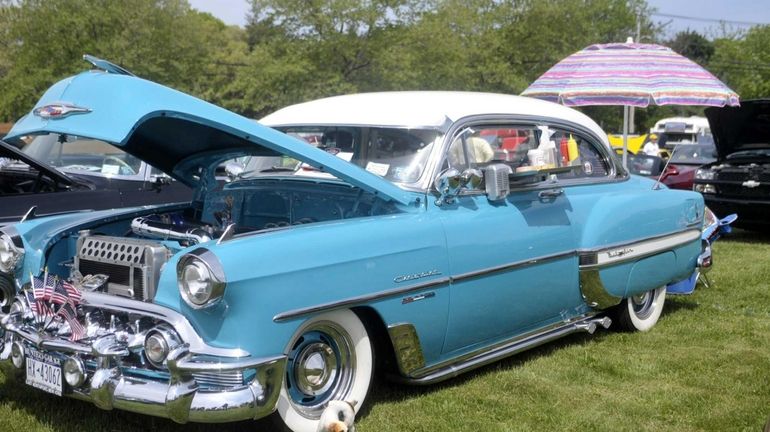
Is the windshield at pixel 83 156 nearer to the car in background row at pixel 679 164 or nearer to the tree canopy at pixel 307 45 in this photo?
the car in background row at pixel 679 164

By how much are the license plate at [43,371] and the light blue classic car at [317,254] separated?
0.01 m

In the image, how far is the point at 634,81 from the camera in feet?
29.7

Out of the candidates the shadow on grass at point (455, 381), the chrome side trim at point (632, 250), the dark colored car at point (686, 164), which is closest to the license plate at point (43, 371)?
the shadow on grass at point (455, 381)

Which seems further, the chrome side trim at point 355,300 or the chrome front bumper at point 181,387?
the chrome side trim at point 355,300

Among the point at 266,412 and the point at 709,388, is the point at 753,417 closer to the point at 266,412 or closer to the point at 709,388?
the point at 709,388

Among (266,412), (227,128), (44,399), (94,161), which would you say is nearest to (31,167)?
(94,161)

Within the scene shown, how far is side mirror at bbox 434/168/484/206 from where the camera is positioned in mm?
4391


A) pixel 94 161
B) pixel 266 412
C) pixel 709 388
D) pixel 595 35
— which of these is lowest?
pixel 709 388

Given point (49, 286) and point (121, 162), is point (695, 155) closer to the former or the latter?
point (121, 162)

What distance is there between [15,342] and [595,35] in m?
33.2

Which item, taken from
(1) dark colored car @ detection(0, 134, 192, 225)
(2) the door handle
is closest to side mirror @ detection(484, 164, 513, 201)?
(2) the door handle

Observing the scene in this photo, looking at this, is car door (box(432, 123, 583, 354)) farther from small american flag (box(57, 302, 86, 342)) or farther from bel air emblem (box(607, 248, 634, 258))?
small american flag (box(57, 302, 86, 342))

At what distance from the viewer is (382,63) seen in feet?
89.2

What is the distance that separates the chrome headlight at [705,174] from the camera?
10883 mm
